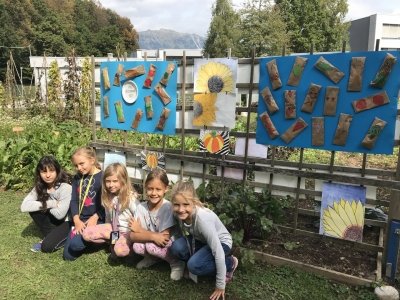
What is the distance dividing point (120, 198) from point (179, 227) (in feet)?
2.36

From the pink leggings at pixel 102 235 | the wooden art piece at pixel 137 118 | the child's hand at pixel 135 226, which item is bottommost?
the pink leggings at pixel 102 235

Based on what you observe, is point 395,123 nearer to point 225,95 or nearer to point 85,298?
point 225,95

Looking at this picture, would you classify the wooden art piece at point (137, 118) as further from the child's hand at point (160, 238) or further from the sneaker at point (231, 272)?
the sneaker at point (231, 272)

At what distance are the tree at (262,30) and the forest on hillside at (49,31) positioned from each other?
17883 millimetres

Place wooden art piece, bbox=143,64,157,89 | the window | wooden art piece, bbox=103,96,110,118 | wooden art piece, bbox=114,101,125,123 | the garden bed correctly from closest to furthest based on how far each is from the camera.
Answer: the garden bed, wooden art piece, bbox=143,64,157,89, wooden art piece, bbox=114,101,125,123, wooden art piece, bbox=103,96,110,118, the window

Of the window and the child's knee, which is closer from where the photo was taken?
the child's knee

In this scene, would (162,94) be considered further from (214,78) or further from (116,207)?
(116,207)

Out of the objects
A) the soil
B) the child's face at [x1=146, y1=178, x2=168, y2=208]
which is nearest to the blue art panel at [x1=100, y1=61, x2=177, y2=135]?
the child's face at [x1=146, y1=178, x2=168, y2=208]

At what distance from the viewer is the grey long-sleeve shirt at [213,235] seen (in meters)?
3.02

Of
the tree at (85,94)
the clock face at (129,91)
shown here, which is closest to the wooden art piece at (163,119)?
the clock face at (129,91)

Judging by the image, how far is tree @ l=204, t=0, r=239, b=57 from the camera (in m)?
42.4

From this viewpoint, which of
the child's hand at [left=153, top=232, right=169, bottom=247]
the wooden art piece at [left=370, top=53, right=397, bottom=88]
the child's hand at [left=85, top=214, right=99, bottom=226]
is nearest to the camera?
the wooden art piece at [left=370, top=53, right=397, bottom=88]

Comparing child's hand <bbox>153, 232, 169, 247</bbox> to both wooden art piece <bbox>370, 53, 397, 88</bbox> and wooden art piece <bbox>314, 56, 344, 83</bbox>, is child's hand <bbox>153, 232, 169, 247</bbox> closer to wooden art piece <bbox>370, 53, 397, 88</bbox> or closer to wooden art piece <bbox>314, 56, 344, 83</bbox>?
wooden art piece <bbox>314, 56, 344, 83</bbox>

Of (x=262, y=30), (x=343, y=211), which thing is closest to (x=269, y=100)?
(x=343, y=211)
